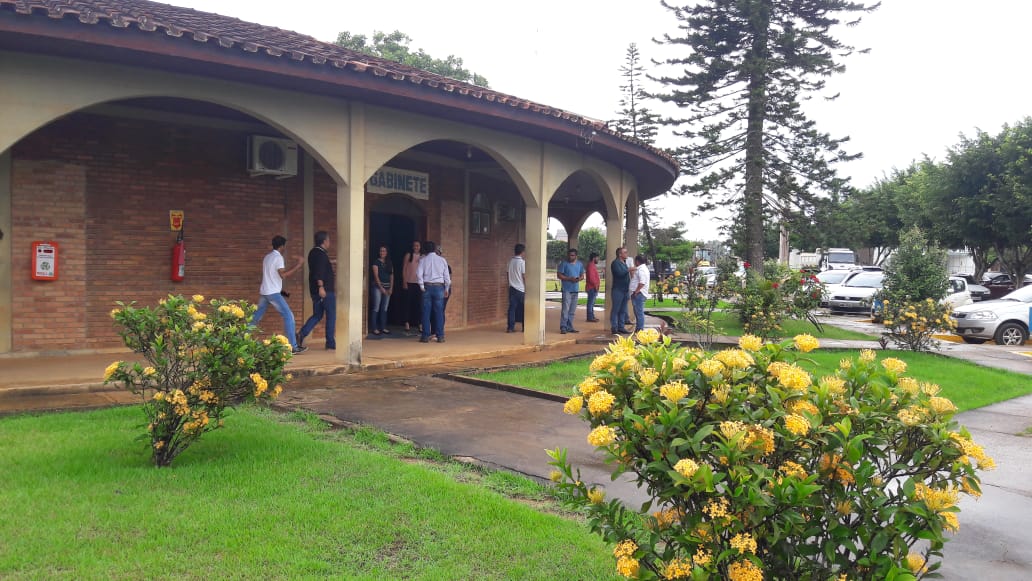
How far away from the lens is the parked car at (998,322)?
16.2 m

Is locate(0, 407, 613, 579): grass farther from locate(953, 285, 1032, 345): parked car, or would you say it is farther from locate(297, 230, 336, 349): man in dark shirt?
locate(953, 285, 1032, 345): parked car

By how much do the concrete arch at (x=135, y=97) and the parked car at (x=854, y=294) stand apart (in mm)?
19220

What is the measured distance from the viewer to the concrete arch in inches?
273

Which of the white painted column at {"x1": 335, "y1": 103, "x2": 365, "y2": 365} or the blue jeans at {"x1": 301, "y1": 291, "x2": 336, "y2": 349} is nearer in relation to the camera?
the white painted column at {"x1": 335, "y1": 103, "x2": 365, "y2": 365}

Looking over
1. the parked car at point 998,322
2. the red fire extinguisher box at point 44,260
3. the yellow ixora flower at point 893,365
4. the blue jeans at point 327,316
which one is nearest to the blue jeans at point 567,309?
the blue jeans at point 327,316

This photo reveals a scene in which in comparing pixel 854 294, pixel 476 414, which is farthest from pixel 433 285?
pixel 854 294

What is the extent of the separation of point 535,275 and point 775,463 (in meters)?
9.40

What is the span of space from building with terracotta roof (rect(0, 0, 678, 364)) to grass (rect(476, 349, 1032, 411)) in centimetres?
202

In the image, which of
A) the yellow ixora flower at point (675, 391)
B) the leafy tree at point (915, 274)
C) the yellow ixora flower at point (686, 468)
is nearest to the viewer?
the yellow ixora flower at point (686, 468)

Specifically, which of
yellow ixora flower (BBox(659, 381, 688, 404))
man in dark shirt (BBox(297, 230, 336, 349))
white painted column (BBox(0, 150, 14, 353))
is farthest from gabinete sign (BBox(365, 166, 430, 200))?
yellow ixora flower (BBox(659, 381, 688, 404))

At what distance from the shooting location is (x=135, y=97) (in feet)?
25.5

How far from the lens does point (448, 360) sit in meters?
10.3

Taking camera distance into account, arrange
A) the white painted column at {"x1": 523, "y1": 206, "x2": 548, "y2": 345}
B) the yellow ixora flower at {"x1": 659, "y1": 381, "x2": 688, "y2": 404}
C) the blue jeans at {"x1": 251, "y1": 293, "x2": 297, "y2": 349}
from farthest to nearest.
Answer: the white painted column at {"x1": 523, "y1": 206, "x2": 548, "y2": 345} < the blue jeans at {"x1": 251, "y1": 293, "x2": 297, "y2": 349} < the yellow ixora flower at {"x1": 659, "y1": 381, "x2": 688, "y2": 404}

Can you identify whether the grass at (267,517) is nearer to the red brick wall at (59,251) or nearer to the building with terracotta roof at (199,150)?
the building with terracotta roof at (199,150)
